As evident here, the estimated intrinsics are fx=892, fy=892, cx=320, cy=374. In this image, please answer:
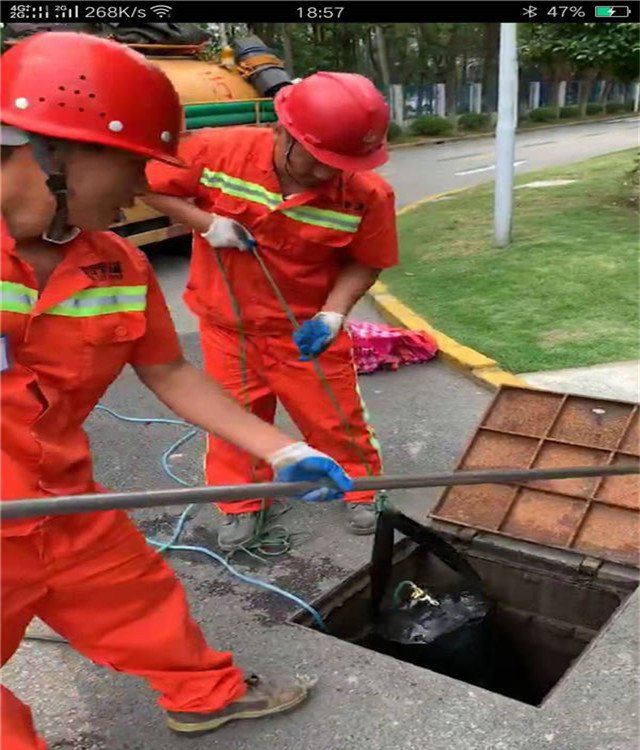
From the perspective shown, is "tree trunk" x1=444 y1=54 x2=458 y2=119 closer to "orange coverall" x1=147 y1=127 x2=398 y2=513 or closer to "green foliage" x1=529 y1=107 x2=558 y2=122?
"green foliage" x1=529 y1=107 x2=558 y2=122

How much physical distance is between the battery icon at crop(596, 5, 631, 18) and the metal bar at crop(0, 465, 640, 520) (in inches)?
92.1

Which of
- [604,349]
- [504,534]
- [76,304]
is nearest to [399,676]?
[504,534]

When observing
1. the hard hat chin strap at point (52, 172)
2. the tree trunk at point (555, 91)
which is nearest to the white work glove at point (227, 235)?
the hard hat chin strap at point (52, 172)

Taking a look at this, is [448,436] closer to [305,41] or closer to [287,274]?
[287,274]

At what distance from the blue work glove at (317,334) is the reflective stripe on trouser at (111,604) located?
1244mm

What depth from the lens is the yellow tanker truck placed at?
840 centimetres

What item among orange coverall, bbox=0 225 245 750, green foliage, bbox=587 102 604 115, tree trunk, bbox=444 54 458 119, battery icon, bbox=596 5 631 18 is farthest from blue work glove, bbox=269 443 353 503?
green foliage, bbox=587 102 604 115

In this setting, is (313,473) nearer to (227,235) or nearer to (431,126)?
(227,235)

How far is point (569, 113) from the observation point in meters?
36.7

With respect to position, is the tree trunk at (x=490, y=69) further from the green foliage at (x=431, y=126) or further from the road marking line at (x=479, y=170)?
the road marking line at (x=479, y=170)

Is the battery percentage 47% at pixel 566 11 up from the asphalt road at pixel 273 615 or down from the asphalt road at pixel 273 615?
up

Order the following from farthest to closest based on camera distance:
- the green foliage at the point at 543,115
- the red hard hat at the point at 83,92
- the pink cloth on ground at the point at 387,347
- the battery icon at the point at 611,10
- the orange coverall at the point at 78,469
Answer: the green foliage at the point at 543,115
the pink cloth on ground at the point at 387,347
the battery icon at the point at 611,10
the orange coverall at the point at 78,469
the red hard hat at the point at 83,92

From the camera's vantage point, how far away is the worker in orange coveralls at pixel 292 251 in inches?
119

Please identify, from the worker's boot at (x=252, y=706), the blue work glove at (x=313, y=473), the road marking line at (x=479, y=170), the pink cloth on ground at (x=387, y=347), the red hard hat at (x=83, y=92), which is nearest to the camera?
the red hard hat at (x=83, y=92)
